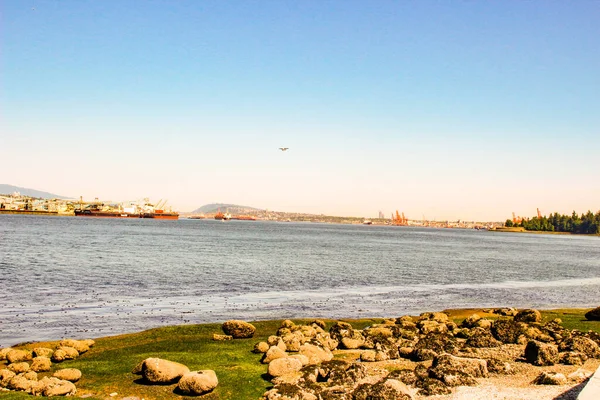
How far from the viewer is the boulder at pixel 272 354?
22859 millimetres

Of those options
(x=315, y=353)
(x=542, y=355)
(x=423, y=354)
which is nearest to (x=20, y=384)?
(x=315, y=353)

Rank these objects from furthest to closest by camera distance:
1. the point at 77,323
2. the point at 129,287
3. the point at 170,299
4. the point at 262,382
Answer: the point at 129,287 < the point at 170,299 < the point at 77,323 < the point at 262,382

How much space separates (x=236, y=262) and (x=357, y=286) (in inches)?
1010

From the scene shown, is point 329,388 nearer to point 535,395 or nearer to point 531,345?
point 535,395

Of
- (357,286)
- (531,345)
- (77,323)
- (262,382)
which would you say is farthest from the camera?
(357,286)

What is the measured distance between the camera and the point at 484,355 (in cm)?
2277

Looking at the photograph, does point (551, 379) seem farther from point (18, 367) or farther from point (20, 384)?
point (18, 367)

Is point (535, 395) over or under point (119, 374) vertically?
over

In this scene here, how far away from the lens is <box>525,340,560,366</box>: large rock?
69.1ft

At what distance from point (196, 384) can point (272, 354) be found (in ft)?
17.1

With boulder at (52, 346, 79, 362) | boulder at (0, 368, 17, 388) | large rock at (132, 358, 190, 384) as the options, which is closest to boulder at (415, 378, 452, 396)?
large rock at (132, 358, 190, 384)

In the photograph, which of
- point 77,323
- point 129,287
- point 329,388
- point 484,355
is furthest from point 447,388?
point 129,287

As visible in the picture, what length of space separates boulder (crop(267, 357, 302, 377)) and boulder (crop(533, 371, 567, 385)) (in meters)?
9.09

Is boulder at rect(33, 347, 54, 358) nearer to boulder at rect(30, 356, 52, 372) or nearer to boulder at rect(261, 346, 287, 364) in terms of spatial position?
boulder at rect(30, 356, 52, 372)
